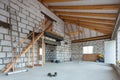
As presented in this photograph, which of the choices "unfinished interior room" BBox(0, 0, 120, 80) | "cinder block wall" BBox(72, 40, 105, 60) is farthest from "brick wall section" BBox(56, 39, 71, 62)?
"cinder block wall" BBox(72, 40, 105, 60)

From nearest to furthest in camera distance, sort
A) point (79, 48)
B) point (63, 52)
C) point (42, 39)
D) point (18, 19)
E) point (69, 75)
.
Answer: point (69, 75)
point (18, 19)
point (42, 39)
point (63, 52)
point (79, 48)

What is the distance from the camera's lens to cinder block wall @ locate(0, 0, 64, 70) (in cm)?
477

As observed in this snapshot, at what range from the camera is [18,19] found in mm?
5594

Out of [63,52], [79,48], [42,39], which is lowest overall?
[63,52]

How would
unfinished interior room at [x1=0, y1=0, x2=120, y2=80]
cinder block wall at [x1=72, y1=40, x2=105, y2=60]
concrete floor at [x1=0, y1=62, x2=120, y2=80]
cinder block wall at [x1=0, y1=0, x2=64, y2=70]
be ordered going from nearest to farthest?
concrete floor at [x1=0, y1=62, x2=120, y2=80] → unfinished interior room at [x1=0, y1=0, x2=120, y2=80] → cinder block wall at [x1=0, y1=0, x2=64, y2=70] → cinder block wall at [x1=72, y1=40, x2=105, y2=60]

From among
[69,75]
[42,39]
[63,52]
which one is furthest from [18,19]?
[63,52]

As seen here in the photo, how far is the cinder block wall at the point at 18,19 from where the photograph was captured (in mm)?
4770

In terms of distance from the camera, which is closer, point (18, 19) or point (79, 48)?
point (18, 19)

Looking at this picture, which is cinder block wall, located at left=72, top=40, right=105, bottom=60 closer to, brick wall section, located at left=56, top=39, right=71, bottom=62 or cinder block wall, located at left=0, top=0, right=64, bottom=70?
brick wall section, located at left=56, top=39, right=71, bottom=62

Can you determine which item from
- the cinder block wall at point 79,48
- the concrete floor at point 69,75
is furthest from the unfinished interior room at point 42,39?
the cinder block wall at point 79,48

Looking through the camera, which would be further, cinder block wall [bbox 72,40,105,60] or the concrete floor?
cinder block wall [bbox 72,40,105,60]

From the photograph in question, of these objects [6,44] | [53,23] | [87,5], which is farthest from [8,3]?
[53,23]

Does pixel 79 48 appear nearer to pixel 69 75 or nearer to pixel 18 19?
pixel 18 19

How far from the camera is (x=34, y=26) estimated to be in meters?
6.80
